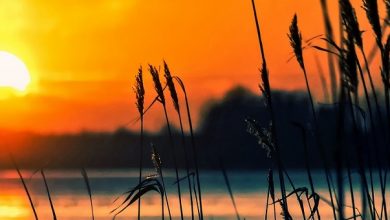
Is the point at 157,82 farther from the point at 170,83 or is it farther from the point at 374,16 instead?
the point at 374,16

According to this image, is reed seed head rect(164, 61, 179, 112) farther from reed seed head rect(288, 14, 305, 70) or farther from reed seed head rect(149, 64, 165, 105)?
reed seed head rect(288, 14, 305, 70)

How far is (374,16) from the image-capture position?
3428 mm

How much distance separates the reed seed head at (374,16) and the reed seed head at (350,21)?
0.20 feet

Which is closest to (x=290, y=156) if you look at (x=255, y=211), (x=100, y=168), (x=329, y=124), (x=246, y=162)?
(x=246, y=162)

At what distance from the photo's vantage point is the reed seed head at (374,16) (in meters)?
3.42

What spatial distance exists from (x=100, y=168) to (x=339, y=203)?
80193 mm

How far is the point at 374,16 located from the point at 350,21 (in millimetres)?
102

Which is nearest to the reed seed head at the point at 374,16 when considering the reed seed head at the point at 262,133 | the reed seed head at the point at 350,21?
the reed seed head at the point at 350,21

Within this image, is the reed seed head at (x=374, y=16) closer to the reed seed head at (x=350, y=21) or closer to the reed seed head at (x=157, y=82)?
the reed seed head at (x=350, y=21)

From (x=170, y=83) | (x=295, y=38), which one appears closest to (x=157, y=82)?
(x=170, y=83)

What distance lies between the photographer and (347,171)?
413 cm

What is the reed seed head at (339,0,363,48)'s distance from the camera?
3375 millimetres

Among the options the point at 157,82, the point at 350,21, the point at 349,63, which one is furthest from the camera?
the point at 157,82

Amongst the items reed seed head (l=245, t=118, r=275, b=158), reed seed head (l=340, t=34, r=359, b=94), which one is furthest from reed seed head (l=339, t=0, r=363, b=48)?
reed seed head (l=245, t=118, r=275, b=158)
